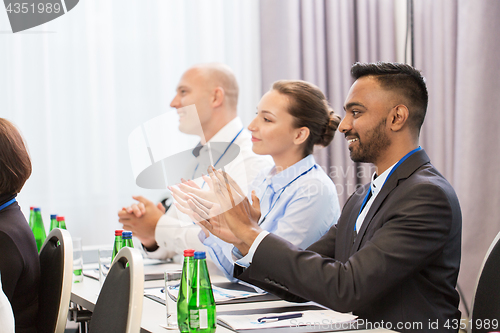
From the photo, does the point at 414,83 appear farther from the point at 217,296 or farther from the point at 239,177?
the point at 217,296

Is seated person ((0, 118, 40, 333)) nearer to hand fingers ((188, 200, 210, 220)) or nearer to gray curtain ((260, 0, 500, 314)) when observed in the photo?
hand fingers ((188, 200, 210, 220))

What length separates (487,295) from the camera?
1243 mm

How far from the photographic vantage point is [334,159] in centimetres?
303

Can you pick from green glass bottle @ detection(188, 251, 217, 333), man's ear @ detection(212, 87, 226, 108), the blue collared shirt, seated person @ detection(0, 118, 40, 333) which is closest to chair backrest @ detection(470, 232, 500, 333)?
the blue collared shirt

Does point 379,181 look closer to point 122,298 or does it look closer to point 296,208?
point 296,208

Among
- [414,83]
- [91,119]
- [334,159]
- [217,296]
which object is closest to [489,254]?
[414,83]

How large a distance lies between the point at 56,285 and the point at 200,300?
0.63 m

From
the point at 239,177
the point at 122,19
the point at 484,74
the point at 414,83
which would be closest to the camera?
the point at 414,83

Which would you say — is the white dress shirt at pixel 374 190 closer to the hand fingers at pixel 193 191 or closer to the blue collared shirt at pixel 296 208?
the blue collared shirt at pixel 296 208

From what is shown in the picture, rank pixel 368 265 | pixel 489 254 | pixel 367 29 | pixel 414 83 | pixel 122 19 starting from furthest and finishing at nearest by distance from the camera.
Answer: pixel 367 29, pixel 122 19, pixel 414 83, pixel 489 254, pixel 368 265

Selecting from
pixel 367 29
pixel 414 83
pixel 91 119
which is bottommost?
pixel 91 119

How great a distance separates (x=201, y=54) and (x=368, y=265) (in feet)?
6.58

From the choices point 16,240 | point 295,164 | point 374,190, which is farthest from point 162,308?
point 295,164

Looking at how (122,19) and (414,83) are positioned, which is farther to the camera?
(122,19)
